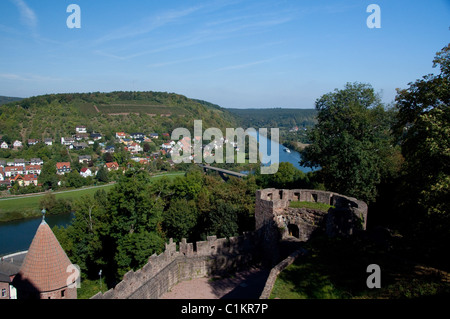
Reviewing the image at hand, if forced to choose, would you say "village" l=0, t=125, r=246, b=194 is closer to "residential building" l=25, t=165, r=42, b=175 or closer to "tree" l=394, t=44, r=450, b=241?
"residential building" l=25, t=165, r=42, b=175

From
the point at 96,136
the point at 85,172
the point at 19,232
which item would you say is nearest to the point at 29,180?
the point at 85,172

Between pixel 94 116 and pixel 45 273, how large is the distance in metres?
142

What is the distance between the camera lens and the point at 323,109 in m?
26.1

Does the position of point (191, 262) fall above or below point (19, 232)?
above

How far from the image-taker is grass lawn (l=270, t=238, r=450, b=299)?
911 centimetres

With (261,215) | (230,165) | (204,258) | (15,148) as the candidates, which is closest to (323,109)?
(261,215)

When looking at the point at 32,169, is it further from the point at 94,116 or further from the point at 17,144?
the point at 94,116

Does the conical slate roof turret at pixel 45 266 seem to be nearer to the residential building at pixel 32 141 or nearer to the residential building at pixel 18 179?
the residential building at pixel 18 179

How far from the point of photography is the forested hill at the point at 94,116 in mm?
125000

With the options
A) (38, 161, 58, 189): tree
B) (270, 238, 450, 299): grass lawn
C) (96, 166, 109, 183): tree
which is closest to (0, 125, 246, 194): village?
(96, 166, 109, 183): tree

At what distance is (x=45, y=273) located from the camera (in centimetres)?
1397

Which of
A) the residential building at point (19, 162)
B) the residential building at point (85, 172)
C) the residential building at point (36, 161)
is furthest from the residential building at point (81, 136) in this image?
the residential building at point (85, 172)

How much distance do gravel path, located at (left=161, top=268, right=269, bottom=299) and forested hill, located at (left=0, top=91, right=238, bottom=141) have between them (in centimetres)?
11072

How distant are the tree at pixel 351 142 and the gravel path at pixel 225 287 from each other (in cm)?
905
